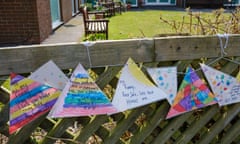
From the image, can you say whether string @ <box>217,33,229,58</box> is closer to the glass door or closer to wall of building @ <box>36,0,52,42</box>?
wall of building @ <box>36,0,52,42</box>

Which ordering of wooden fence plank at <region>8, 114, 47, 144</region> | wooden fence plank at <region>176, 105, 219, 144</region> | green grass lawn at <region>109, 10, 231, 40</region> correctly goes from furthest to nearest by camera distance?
green grass lawn at <region>109, 10, 231, 40</region> → wooden fence plank at <region>176, 105, 219, 144</region> → wooden fence plank at <region>8, 114, 47, 144</region>

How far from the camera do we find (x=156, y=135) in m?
2.28

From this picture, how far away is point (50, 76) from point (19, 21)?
20.5ft

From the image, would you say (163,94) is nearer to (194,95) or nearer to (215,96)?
(194,95)

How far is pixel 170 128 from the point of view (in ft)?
7.27

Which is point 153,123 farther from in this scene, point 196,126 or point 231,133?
point 231,133

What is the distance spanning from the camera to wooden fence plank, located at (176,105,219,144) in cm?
231

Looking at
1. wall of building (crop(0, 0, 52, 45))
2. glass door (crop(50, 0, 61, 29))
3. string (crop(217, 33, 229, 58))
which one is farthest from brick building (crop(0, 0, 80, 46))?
string (crop(217, 33, 229, 58))

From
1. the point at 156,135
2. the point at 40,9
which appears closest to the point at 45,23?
the point at 40,9

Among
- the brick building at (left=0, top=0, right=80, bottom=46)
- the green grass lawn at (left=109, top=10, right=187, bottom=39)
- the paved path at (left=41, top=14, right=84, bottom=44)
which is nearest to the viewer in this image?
the brick building at (left=0, top=0, right=80, bottom=46)

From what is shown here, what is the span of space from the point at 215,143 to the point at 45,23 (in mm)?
7034

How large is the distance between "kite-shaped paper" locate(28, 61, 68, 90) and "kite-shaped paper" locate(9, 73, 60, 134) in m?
0.03

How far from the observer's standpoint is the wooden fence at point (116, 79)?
185cm

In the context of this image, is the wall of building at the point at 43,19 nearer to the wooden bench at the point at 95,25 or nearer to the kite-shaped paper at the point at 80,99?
the wooden bench at the point at 95,25
